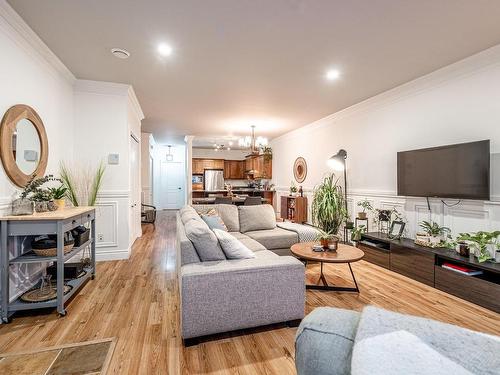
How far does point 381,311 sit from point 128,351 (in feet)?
6.30

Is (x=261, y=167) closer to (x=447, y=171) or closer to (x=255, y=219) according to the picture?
(x=255, y=219)

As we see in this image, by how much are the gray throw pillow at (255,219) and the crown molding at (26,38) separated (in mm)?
3062

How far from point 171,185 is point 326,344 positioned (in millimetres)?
11040

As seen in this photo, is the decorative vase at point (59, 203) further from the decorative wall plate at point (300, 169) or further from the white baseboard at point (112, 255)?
the decorative wall plate at point (300, 169)

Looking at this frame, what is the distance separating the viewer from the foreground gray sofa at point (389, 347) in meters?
0.47

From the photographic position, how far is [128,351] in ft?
6.14

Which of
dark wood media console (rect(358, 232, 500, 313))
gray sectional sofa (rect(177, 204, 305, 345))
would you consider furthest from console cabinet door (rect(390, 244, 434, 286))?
gray sectional sofa (rect(177, 204, 305, 345))

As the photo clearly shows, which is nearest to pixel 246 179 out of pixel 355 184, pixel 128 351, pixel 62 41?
pixel 355 184

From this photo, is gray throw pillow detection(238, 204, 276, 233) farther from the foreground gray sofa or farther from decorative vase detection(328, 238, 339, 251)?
the foreground gray sofa

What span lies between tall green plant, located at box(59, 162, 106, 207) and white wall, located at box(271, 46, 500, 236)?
4.27 metres

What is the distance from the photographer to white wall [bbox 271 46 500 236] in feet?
9.37

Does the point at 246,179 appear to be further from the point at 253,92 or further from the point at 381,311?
the point at 381,311

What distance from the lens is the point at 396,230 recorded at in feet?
12.6

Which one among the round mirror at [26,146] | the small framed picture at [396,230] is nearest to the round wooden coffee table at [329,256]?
the small framed picture at [396,230]
